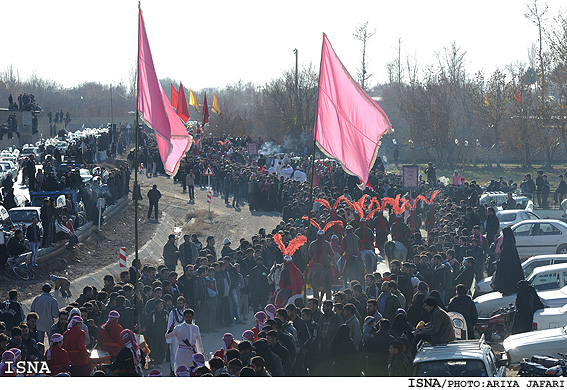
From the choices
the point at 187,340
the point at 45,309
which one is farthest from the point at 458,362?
the point at 45,309

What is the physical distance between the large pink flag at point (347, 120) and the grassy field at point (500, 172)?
122 feet

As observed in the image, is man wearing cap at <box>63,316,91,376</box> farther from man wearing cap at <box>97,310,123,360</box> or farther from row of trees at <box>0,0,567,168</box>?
row of trees at <box>0,0,567,168</box>

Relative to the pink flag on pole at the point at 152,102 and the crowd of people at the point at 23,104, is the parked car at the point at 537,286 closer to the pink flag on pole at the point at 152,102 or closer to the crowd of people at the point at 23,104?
the pink flag on pole at the point at 152,102

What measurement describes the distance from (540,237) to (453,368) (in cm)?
1516

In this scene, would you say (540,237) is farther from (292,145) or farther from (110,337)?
(292,145)

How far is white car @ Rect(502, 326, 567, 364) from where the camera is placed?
1198 centimetres

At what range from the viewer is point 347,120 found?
42.7 ft

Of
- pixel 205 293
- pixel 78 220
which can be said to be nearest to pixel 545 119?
pixel 78 220

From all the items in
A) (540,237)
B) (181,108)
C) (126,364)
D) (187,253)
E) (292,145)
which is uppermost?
(181,108)

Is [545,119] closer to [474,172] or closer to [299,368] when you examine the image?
[474,172]

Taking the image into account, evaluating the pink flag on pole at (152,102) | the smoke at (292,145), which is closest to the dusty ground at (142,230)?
the pink flag on pole at (152,102)

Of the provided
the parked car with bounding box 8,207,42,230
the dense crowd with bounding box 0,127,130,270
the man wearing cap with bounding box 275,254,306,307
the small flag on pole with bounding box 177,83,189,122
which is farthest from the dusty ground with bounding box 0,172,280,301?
the man wearing cap with bounding box 275,254,306,307

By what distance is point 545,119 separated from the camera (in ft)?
164

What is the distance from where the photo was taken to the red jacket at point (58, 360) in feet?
33.7
